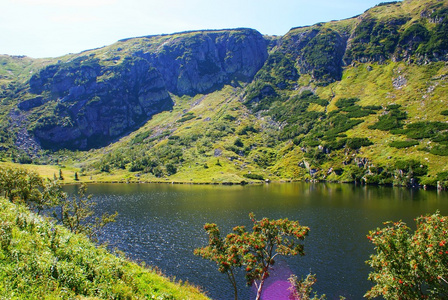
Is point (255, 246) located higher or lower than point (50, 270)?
lower

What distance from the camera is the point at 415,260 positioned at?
27969 mm

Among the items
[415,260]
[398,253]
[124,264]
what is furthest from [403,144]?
[124,264]

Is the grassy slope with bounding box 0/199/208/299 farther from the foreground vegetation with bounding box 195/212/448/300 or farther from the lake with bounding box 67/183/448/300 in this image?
the lake with bounding box 67/183/448/300

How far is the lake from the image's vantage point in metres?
52.1

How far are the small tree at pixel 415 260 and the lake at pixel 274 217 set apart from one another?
1906cm

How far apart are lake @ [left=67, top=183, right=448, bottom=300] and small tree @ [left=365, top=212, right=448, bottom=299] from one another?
19064 millimetres

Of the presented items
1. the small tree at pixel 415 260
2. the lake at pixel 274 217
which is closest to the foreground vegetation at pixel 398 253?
the small tree at pixel 415 260

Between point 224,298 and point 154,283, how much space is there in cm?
2027

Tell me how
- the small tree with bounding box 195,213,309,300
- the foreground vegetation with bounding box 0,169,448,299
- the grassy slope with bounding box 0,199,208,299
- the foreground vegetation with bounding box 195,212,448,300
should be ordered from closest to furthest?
the grassy slope with bounding box 0,199,208,299
the foreground vegetation with bounding box 0,169,448,299
the foreground vegetation with bounding box 195,212,448,300
the small tree with bounding box 195,213,309,300

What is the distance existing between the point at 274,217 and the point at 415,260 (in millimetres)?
67849

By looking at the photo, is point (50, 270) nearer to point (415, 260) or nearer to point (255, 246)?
point (255, 246)

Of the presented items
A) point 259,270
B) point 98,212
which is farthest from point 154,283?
point 98,212

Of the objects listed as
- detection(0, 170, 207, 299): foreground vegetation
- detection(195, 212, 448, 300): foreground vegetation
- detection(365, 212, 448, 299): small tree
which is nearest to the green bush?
detection(195, 212, 448, 300): foreground vegetation

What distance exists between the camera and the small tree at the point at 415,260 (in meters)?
26.5
